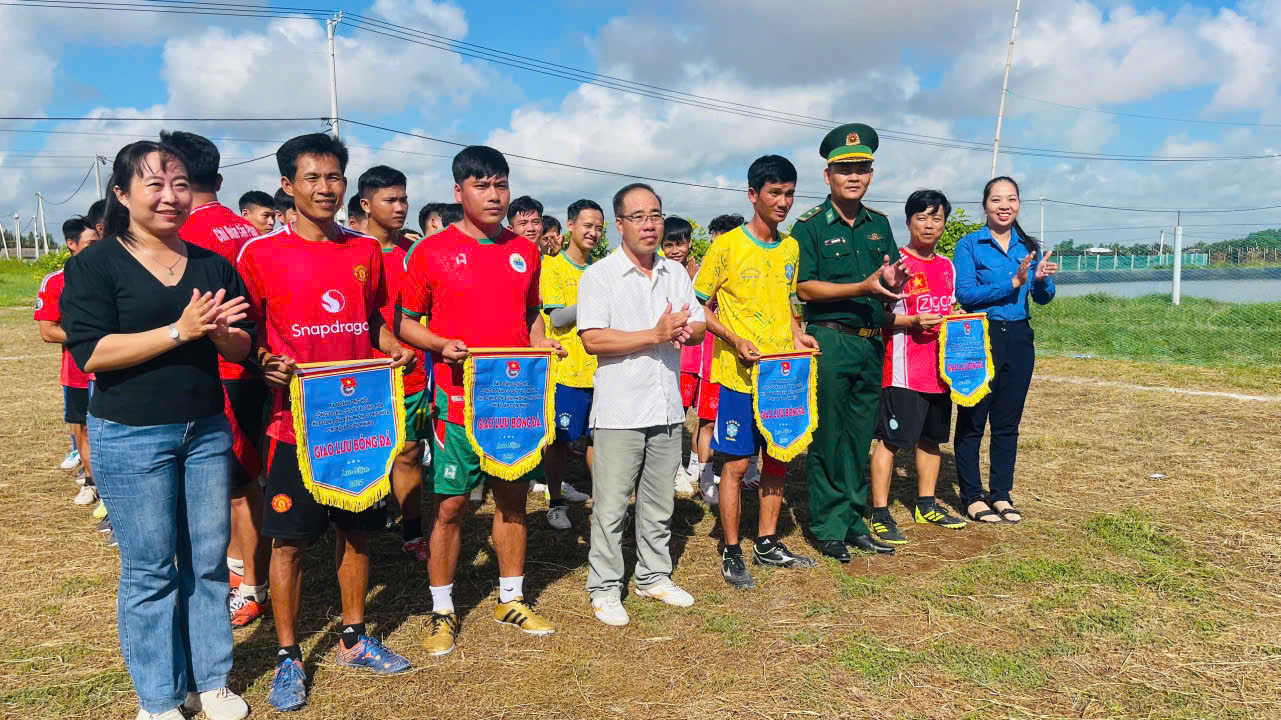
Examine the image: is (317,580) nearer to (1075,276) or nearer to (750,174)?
(750,174)

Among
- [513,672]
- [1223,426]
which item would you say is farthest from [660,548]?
[1223,426]

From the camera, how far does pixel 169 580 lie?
9.91 feet

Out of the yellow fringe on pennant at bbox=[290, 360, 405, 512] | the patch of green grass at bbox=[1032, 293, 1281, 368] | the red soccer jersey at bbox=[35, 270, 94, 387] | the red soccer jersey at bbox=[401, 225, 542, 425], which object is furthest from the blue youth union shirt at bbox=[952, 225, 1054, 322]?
the patch of green grass at bbox=[1032, 293, 1281, 368]

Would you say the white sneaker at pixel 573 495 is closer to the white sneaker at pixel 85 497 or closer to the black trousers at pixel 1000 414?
the black trousers at pixel 1000 414

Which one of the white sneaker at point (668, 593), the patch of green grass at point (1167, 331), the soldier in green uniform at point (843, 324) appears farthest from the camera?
the patch of green grass at point (1167, 331)

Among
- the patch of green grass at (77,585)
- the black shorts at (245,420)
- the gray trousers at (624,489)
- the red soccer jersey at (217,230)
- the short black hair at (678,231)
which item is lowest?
the patch of green grass at (77,585)

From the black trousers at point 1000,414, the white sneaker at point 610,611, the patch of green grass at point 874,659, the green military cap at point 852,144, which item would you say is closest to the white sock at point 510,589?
the white sneaker at point 610,611

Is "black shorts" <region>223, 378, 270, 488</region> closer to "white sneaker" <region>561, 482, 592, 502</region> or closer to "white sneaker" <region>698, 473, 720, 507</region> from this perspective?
"white sneaker" <region>561, 482, 592, 502</region>

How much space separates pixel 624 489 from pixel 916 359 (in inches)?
98.3

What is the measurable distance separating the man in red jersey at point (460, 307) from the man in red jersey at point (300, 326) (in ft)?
0.97

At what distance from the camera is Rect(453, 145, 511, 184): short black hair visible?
378cm

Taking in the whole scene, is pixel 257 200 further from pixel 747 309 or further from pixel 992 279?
pixel 992 279

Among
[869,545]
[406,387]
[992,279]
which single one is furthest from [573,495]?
[992,279]

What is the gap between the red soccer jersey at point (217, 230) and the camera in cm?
414
